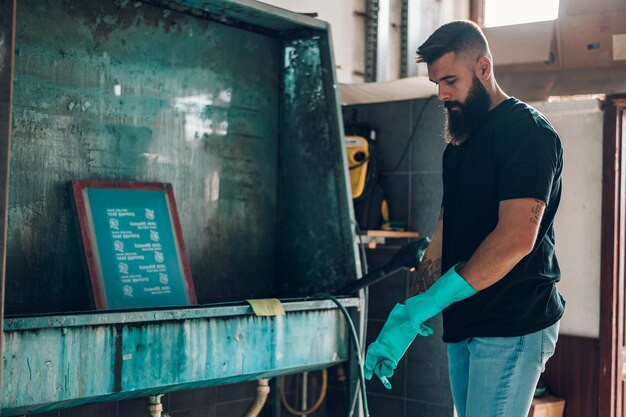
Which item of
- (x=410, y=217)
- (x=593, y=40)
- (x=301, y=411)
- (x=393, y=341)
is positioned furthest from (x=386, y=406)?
(x=593, y=40)

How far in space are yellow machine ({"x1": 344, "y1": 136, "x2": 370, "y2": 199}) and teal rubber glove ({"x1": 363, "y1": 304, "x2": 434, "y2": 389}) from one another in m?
1.76

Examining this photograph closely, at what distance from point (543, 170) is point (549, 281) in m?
0.28

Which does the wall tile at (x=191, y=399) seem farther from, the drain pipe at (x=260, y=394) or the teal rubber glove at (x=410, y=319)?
the teal rubber glove at (x=410, y=319)

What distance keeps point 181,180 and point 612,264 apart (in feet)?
7.33

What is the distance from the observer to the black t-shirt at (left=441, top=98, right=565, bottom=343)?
6.21ft

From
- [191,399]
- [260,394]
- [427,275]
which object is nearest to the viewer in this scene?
[427,275]

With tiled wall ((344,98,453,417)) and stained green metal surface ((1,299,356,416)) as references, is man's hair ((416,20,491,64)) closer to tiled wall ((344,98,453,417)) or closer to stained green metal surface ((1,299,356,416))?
stained green metal surface ((1,299,356,416))

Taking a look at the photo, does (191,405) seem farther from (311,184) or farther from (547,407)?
(547,407)

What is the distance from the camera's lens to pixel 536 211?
1861 mm

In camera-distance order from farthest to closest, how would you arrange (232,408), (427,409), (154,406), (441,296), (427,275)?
(427,409) → (232,408) → (154,406) → (427,275) → (441,296)

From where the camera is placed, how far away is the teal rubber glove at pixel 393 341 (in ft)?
6.88

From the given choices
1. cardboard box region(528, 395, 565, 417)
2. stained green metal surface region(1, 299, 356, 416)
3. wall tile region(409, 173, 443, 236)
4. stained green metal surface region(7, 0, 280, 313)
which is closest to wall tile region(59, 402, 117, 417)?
stained green metal surface region(7, 0, 280, 313)

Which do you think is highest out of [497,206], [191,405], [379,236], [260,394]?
[497,206]

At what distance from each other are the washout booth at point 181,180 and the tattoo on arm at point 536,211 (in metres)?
1.06
